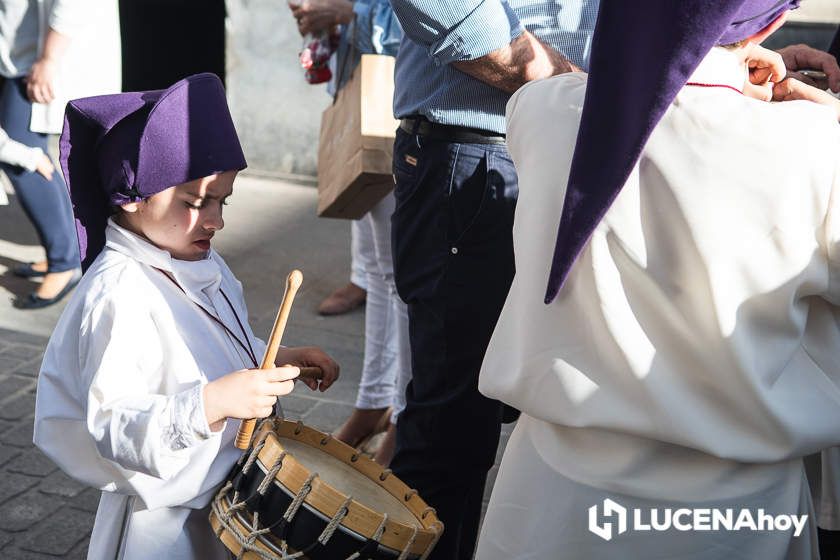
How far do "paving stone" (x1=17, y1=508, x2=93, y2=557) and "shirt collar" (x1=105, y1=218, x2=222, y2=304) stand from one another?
128 cm

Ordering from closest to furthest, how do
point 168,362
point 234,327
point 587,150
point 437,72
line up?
point 587,150, point 168,362, point 234,327, point 437,72

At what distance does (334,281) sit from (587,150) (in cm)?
433

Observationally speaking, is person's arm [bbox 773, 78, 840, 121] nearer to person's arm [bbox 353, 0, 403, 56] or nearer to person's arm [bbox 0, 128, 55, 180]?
person's arm [bbox 353, 0, 403, 56]

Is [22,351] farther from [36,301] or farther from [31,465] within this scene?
[31,465]

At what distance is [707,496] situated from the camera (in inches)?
66.2

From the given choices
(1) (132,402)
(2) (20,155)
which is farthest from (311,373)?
(2) (20,155)

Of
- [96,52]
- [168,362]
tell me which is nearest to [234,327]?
[168,362]

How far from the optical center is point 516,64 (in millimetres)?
2359

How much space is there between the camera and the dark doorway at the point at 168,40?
8.40 m

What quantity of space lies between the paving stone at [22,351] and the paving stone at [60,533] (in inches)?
50.9

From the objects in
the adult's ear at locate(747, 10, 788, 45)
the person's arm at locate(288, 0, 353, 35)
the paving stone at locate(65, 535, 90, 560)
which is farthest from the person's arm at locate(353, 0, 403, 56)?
the adult's ear at locate(747, 10, 788, 45)

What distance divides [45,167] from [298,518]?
3.64 meters

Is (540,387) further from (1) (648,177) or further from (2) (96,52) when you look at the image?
(2) (96,52)

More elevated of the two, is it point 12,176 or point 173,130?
point 173,130
